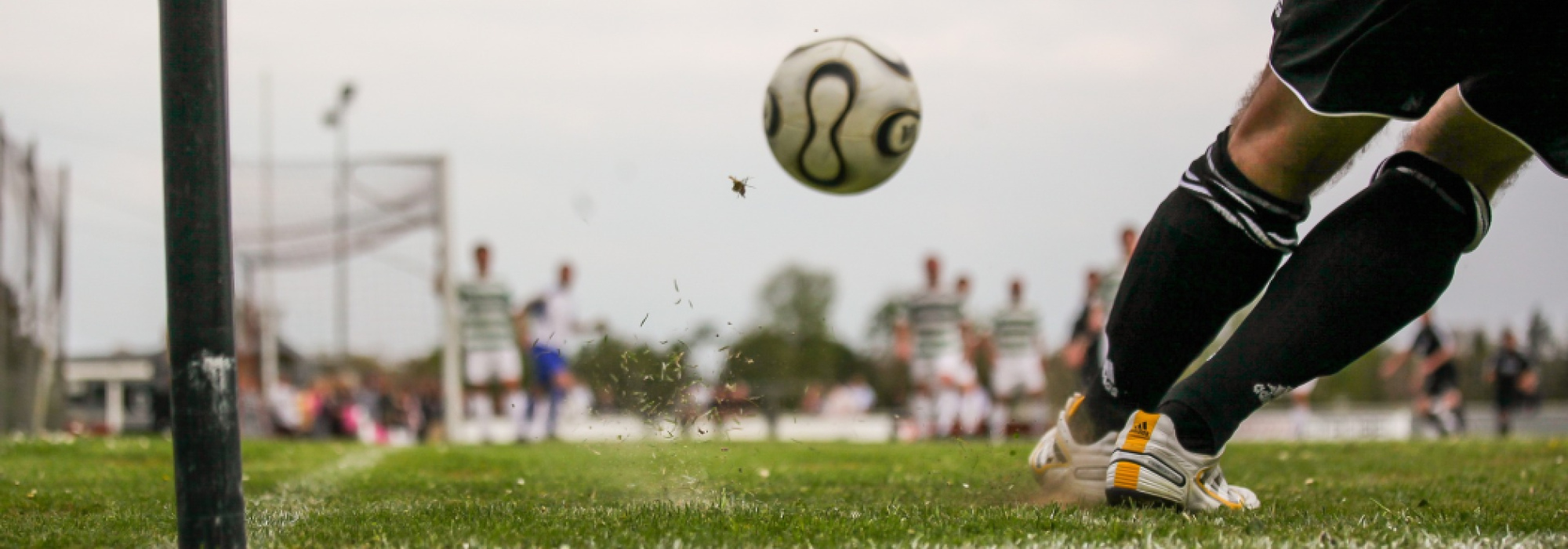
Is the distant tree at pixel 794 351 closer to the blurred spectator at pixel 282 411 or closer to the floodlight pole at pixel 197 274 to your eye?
the floodlight pole at pixel 197 274

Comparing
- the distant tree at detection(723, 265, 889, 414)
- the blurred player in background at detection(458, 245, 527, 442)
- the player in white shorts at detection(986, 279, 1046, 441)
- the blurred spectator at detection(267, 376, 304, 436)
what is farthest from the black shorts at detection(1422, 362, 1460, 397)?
the blurred spectator at detection(267, 376, 304, 436)

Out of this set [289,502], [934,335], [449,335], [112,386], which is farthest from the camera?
[112,386]

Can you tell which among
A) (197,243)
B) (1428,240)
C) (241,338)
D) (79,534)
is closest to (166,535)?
(79,534)

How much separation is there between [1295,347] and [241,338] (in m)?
22.5

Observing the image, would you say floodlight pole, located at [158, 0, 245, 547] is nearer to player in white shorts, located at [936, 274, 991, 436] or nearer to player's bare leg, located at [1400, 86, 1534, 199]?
player's bare leg, located at [1400, 86, 1534, 199]

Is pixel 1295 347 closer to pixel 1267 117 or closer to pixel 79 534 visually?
pixel 1267 117

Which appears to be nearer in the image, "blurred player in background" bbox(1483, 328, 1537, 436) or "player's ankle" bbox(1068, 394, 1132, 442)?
"player's ankle" bbox(1068, 394, 1132, 442)

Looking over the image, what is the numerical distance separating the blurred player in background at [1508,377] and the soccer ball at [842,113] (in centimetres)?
1701

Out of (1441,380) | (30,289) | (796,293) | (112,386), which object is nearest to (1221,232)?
(30,289)

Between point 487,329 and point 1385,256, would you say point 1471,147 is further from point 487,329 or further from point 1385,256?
point 487,329

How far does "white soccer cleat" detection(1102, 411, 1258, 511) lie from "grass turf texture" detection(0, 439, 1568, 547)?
0.21 ft

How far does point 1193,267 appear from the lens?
2.93 meters

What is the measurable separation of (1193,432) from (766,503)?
1.08 metres

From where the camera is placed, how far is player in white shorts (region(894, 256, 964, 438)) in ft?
48.4
